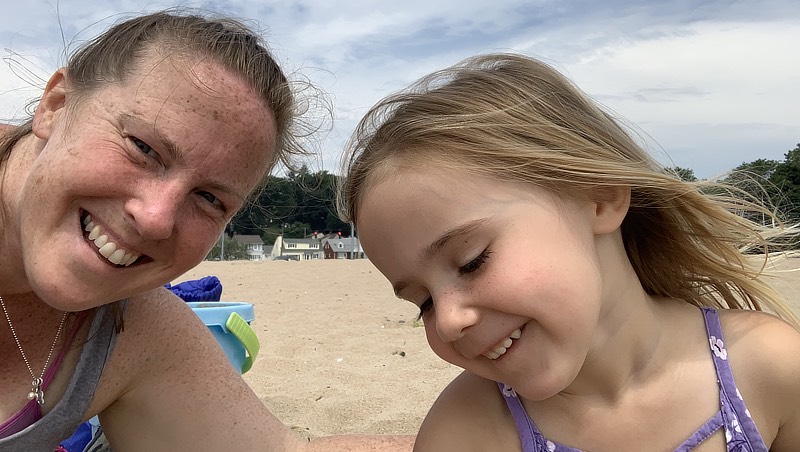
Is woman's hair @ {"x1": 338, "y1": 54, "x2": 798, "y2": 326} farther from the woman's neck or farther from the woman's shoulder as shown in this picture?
the woman's neck

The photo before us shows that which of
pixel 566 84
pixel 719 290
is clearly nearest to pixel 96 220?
pixel 566 84

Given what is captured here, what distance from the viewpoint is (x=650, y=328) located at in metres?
1.68

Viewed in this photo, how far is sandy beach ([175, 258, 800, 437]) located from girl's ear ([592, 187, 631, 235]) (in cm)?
119

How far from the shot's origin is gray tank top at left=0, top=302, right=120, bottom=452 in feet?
5.64

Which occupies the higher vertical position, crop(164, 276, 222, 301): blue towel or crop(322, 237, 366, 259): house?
crop(164, 276, 222, 301): blue towel

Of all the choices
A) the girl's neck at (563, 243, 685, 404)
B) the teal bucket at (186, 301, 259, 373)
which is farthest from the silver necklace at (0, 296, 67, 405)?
the girl's neck at (563, 243, 685, 404)

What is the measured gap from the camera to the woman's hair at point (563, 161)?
5.01 ft

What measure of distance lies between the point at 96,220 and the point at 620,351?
1.28 metres

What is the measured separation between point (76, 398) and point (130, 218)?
63 cm

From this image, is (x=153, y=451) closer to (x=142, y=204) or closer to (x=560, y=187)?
(x=142, y=204)

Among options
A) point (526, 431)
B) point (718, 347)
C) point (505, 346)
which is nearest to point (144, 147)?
point (505, 346)

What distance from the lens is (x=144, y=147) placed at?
1.53 meters

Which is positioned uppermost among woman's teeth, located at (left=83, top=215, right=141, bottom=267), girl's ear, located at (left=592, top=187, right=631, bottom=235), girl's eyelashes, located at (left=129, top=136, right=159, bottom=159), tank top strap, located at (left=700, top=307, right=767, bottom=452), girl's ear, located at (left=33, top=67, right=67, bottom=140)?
girl's ear, located at (left=33, top=67, right=67, bottom=140)

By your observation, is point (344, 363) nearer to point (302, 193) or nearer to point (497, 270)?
point (302, 193)
